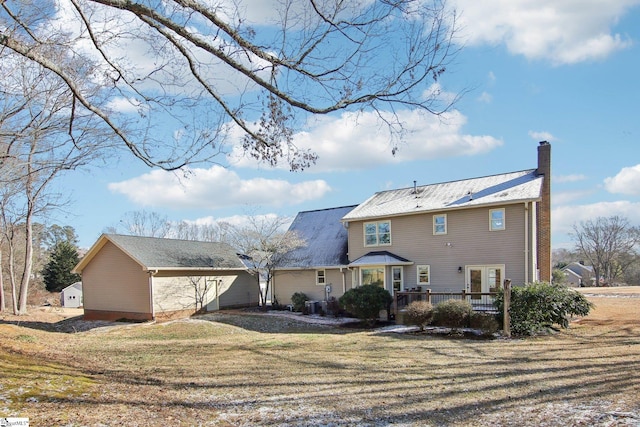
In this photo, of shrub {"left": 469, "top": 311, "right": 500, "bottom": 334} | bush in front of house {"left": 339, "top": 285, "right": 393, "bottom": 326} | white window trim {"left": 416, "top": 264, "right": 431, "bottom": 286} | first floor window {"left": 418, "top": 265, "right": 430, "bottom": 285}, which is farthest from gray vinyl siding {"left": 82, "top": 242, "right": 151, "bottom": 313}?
shrub {"left": 469, "top": 311, "right": 500, "bottom": 334}

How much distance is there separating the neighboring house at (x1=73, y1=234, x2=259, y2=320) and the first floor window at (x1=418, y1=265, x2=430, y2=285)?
11.3 meters

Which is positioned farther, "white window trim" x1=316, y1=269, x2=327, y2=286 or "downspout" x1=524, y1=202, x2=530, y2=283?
"white window trim" x1=316, y1=269, x2=327, y2=286

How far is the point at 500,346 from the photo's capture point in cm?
1235

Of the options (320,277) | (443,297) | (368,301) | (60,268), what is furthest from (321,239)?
(60,268)

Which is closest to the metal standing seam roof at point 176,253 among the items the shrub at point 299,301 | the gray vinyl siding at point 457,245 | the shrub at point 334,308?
the shrub at point 299,301

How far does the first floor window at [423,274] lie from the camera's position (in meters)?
21.1

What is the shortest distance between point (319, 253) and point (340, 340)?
38.6ft

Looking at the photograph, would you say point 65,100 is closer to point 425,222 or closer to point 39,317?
point 425,222

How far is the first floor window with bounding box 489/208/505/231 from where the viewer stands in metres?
19.1

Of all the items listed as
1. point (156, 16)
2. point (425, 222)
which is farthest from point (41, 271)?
point (156, 16)

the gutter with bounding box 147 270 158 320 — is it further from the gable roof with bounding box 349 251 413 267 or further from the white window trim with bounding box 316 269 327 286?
the gable roof with bounding box 349 251 413 267

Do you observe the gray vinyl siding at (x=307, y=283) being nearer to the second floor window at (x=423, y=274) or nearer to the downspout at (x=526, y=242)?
the second floor window at (x=423, y=274)

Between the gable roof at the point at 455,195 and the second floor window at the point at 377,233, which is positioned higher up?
the gable roof at the point at 455,195

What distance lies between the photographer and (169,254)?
2412 centimetres
